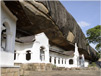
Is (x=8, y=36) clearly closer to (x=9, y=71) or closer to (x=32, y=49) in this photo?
(x=9, y=71)

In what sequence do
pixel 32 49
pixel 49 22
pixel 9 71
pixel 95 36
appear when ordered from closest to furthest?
pixel 9 71 → pixel 32 49 → pixel 49 22 → pixel 95 36

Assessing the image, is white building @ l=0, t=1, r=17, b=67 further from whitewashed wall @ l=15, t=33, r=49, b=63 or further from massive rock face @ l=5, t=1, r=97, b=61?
whitewashed wall @ l=15, t=33, r=49, b=63

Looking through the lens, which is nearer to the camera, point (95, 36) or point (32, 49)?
point (32, 49)

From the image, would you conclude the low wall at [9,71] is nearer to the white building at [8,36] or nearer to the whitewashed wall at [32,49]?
the white building at [8,36]

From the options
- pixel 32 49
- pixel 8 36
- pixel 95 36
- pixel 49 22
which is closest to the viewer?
pixel 8 36

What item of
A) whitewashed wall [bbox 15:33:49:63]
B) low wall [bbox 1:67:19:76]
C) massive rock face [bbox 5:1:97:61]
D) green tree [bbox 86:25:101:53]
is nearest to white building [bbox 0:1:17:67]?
low wall [bbox 1:67:19:76]

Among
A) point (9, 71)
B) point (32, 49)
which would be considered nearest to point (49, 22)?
point (32, 49)

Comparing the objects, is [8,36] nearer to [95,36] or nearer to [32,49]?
[32,49]

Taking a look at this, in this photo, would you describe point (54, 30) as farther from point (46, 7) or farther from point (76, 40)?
point (76, 40)

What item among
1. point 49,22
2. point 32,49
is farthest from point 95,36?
point 32,49

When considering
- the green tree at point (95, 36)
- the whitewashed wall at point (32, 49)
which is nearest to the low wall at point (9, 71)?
the whitewashed wall at point (32, 49)

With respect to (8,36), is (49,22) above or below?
above

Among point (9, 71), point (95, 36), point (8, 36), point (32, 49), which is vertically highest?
point (95, 36)

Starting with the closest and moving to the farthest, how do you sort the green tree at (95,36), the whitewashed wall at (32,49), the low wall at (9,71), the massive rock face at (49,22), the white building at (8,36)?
the low wall at (9,71) < the white building at (8,36) < the whitewashed wall at (32,49) < the massive rock face at (49,22) < the green tree at (95,36)
